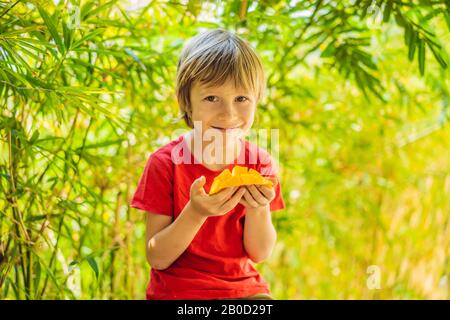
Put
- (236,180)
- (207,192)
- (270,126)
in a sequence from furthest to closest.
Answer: (270,126) < (207,192) < (236,180)

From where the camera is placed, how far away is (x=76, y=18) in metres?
1.01

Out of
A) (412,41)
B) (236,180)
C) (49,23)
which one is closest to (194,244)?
(236,180)

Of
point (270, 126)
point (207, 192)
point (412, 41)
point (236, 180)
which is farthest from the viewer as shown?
point (270, 126)

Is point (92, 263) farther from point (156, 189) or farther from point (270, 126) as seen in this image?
point (270, 126)

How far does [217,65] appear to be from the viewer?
97 cm

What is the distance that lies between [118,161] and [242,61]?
0.45 metres

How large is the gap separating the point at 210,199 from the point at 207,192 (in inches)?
4.5

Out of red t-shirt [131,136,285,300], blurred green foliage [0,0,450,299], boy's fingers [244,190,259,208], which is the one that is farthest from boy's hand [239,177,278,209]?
blurred green foliage [0,0,450,299]

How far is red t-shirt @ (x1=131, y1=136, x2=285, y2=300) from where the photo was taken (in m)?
1.00

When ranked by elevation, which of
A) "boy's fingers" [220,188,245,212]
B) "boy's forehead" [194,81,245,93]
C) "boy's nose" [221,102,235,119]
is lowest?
"boy's fingers" [220,188,245,212]

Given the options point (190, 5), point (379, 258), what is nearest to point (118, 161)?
point (190, 5)

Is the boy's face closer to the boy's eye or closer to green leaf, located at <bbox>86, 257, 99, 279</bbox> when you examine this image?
the boy's eye

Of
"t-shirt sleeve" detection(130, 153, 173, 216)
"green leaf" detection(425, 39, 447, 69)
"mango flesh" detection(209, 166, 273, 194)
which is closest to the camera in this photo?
"mango flesh" detection(209, 166, 273, 194)
